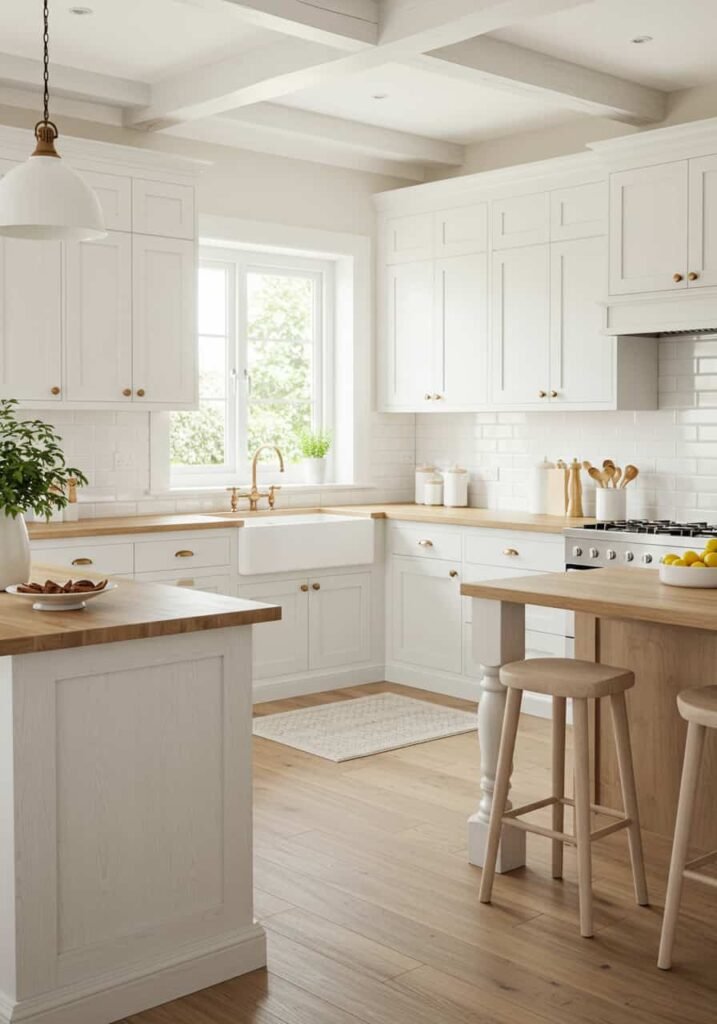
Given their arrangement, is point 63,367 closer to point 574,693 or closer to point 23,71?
point 23,71

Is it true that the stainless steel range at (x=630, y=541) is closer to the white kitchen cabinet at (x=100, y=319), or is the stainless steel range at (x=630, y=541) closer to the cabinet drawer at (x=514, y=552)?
the cabinet drawer at (x=514, y=552)

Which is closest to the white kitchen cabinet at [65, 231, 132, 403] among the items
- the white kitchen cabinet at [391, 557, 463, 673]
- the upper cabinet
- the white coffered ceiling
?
the upper cabinet

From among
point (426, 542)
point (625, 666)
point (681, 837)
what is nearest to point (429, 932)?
point (681, 837)

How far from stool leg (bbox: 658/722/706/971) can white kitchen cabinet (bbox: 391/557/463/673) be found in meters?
3.17

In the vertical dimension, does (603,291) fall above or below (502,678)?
above

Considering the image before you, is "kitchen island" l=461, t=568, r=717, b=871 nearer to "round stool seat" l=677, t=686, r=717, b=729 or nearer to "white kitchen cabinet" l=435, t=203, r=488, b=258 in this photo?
"round stool seat" l=677, t=686, r=717, b=729

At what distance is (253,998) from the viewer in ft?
9.89

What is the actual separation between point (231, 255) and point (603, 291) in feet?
7.03

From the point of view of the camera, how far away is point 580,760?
10.9 feet

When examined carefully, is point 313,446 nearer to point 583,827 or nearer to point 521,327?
point 521,327

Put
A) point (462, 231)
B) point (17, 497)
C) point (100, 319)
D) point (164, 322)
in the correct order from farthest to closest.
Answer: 1. point (462, 231)
2. point (164, 322)
3. point (100, 319)
4. point (17, 497)

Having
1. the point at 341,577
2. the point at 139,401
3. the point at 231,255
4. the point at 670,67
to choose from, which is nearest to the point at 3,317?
the point at 139,401

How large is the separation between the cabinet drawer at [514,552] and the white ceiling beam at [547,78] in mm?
2063

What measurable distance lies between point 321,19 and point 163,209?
173 cm
